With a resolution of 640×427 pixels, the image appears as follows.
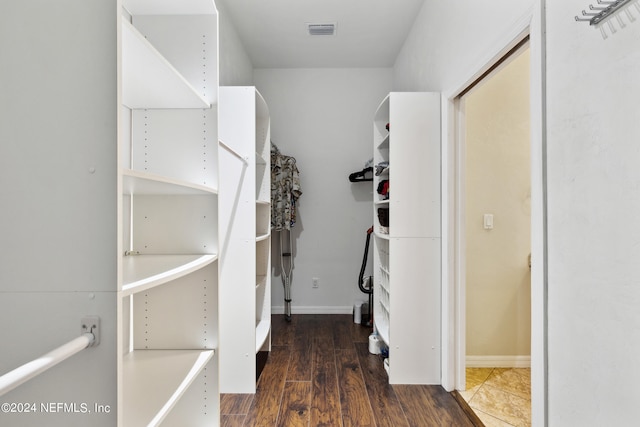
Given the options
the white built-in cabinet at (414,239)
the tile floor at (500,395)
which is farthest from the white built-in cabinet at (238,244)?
the tile floor at (500,395)

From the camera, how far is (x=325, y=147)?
3.78 metres

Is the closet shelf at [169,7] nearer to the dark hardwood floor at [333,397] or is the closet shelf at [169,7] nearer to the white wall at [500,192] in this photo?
the white wall at [500,192]

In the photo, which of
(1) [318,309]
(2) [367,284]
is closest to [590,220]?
(2) [367,284]

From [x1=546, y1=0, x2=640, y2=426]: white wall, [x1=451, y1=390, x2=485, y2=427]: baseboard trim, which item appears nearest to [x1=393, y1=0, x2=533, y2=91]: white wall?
[x1=546, y1=0, x2=640, y2=426]: white wall

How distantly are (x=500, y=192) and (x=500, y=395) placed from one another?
4.48ft

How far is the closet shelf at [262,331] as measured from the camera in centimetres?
235

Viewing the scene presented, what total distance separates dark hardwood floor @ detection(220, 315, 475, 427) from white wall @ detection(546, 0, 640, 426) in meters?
0.88

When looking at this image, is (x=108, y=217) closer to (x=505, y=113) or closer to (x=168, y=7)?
(x=168, y=7)

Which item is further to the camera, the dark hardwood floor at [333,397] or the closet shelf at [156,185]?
the dark hardwood floor at [333,397]

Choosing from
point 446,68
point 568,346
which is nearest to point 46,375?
point 568,346

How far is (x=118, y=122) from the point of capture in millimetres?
711

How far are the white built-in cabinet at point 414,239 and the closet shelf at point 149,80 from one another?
4.53 feet

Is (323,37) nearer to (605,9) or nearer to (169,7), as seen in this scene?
(169,7)

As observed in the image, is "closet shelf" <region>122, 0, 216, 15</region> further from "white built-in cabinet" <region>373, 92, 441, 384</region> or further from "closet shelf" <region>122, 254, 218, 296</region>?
"white built-in cabinet" <region>373, 92, 441, 384</region>
